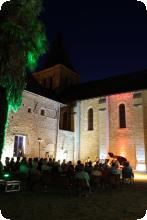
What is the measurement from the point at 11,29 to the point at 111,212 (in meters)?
7.99

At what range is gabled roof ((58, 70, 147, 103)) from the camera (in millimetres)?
24636

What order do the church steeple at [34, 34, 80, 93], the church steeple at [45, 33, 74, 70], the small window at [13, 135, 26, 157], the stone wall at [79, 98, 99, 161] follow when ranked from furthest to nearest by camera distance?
the church steeple at [45, 33, 74, 70] < the church steeple at [34, 34, 80, 93] < the stone wall at [79, 98, 99, 161] < the small window at [13, 135, 26, 157]

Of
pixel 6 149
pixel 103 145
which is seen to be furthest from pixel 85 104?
pixel 6 149

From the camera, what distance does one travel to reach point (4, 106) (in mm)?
12703

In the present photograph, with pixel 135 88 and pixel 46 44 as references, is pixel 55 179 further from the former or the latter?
pixel 135 88

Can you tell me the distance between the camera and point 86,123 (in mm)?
26672

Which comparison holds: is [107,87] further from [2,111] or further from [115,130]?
[2,111]

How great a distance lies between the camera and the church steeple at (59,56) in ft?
126

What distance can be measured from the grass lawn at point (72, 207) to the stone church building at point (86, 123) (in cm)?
1115

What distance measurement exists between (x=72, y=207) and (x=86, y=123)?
19543 millimetres

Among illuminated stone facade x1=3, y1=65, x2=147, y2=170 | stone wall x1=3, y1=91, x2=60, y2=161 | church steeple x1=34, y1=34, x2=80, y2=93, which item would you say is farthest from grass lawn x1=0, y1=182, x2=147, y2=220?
church steeple x1=34, y1=34, x2=80, y2=93

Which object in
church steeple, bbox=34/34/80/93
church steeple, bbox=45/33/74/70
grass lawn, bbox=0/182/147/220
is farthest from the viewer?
church steeple, bbox=45/33/74/70

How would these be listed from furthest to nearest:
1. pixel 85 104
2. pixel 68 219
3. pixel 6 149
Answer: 1. pixel 85 104
2. pixel 6 149
3. pixel 68 219

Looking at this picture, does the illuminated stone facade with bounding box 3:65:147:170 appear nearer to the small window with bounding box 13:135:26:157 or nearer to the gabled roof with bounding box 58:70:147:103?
the small window with bounding box 13:135:26:157
